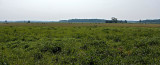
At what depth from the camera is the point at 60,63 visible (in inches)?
224

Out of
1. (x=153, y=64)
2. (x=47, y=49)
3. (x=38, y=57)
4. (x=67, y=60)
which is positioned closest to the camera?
(x=153, y=64)

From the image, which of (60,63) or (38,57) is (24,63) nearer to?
(38,57)

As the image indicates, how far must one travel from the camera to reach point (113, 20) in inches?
6161

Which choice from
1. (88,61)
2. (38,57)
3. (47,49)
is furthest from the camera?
(47,49)

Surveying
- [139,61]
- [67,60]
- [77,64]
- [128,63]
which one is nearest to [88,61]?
[77,64]

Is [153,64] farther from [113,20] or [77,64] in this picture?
[113,20]

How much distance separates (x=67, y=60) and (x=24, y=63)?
2.19 m

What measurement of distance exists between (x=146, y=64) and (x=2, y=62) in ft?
23.7

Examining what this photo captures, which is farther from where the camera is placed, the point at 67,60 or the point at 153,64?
the point at 67,60

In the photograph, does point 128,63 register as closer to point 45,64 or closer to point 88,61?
point 88,61

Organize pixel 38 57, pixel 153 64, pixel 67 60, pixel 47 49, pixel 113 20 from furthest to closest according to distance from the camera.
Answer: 1. pixel 113 20
2. pixel 47 49
3. pixel 38 57
4. pixel 67 60
5. pixel 153 64

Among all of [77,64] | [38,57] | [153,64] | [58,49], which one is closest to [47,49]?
[58,49]

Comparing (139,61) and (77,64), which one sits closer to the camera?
(77,64)

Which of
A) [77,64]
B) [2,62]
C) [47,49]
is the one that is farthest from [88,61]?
[2,62]
